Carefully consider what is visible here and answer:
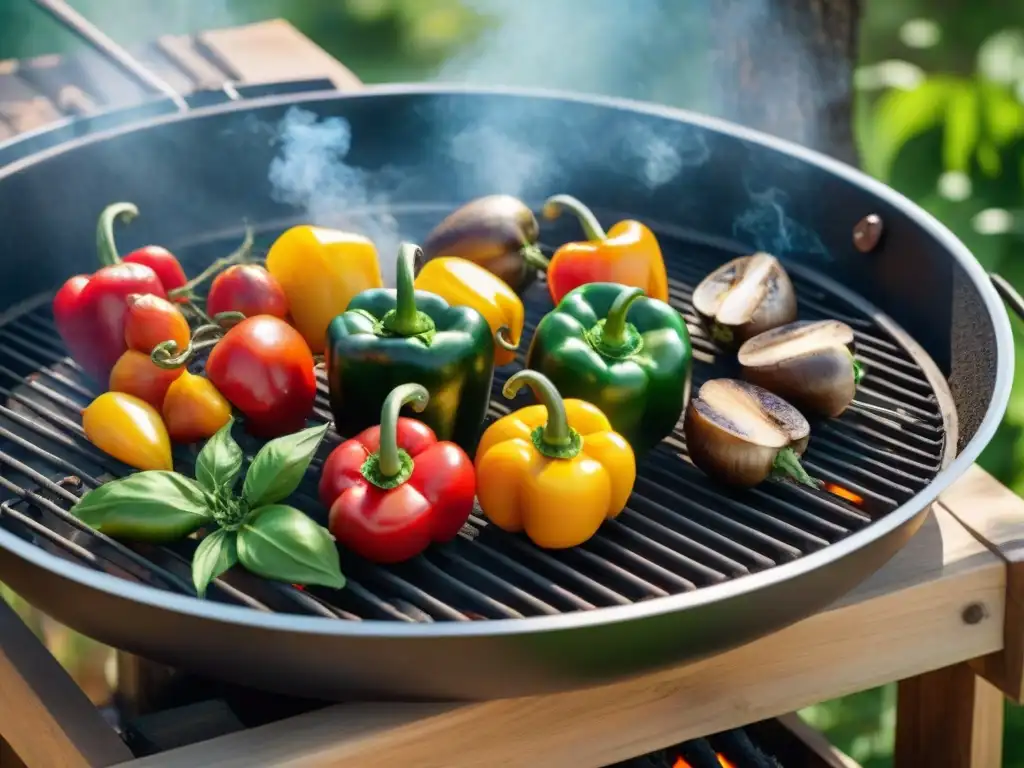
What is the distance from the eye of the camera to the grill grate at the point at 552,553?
6.25ft

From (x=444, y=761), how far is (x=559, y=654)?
28cm

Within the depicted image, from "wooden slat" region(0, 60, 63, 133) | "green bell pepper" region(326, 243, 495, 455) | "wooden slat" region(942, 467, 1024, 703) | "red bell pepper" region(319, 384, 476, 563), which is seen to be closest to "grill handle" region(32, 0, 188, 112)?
"wooden slat" region(0, 60, 63, 133)

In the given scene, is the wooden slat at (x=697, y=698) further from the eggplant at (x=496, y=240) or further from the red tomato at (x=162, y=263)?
the red tomato at (x=162, y=263)

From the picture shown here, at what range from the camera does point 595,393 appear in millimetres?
2252

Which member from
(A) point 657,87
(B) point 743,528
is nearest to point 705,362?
(B) point 743,528

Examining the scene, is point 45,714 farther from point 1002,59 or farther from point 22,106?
point 1002,59

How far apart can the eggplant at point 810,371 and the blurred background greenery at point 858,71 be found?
142 cm

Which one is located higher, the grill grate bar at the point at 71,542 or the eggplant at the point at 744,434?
the eggplant at the point at 744,434

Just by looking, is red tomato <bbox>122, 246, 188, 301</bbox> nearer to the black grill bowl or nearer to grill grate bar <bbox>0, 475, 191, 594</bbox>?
the black grill bowl

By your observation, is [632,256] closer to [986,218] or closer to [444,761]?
Result: [444,761]

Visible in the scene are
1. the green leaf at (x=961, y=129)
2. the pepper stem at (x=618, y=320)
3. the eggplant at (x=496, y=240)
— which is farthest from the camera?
the green leaf at (x=961, y=129)

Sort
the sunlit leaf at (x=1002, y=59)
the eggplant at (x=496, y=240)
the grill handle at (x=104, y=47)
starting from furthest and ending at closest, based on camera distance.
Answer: the sunlit leaf at (x=1002, y=59), the grill handle at (x=104, y=47), the eggplant at (x=496, y=240)

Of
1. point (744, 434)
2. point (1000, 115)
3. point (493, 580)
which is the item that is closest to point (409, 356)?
point (493, 580)

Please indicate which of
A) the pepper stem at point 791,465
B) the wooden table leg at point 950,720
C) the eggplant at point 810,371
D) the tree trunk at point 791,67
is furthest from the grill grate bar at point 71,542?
the tree trunk at point 791,67
